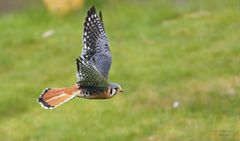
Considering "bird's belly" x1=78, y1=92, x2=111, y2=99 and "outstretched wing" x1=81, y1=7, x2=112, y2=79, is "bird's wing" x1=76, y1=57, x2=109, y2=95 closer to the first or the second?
"bird's belly" x1=78, y1=92, x2=111, y2=99

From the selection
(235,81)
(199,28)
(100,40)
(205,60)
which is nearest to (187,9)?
(199,28)

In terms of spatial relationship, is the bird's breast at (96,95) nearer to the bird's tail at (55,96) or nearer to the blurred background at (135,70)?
the bird's tail at (55,96)

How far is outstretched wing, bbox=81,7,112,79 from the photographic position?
5312 millimetres

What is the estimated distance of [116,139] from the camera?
23.1ft

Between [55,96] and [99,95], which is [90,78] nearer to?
[99,95]

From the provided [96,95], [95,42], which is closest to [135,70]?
[95,42]

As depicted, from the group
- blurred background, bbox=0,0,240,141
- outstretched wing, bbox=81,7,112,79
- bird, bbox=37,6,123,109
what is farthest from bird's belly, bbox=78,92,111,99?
blurred background, bbox=0,0,240,141

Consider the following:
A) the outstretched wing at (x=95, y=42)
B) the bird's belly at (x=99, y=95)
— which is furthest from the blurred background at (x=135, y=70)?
the bird's belly at (x=99, y=95)

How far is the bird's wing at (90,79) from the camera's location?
15.6 feet

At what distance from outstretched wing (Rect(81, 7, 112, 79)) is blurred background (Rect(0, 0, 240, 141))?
1.79 meters

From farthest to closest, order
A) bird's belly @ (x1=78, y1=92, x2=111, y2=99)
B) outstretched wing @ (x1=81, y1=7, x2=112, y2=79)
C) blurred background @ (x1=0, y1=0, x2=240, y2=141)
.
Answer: blurred background @ (x1=0, y1=0, x2=240, y2=141), outstretched wing @ (x1=81, y1=7, x2=112, y2=79), bird's belly @ (x1=78, y1=92, x2=111, y2=99)

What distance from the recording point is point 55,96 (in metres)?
4.89

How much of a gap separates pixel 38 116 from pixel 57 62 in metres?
1.59

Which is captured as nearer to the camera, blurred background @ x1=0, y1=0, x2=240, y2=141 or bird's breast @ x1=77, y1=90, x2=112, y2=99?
bird's breast @ x1=77, y1=90, x2=112, y2=99
